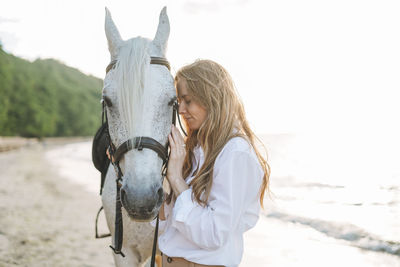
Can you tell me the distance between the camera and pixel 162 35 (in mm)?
2021

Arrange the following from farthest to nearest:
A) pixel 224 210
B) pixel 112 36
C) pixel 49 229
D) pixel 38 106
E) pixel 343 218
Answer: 1. pixel 38 106
2. pixel 343 218
3. pixel 49 229
4. pixel 112 36
5. pixel 224 210

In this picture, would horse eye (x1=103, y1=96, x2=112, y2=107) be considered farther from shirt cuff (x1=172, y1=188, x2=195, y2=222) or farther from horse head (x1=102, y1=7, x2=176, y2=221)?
shirt cuff (x1=172, y1=188, x2=195, y2=222)

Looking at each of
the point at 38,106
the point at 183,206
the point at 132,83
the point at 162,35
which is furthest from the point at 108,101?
the point at 38,106

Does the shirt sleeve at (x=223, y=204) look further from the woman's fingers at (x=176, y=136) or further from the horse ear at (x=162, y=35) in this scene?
the horse ear at (x=162, y=35)

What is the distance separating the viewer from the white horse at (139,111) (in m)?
1.54

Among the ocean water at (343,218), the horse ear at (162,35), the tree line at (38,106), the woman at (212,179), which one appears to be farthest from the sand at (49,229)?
the tree line at (38,106)

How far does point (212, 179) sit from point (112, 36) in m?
1.13

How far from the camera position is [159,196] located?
159cm

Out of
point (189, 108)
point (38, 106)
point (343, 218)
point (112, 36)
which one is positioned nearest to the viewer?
point (189, 108)

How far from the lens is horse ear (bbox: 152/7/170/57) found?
6.40ft

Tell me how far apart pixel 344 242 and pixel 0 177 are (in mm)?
13709

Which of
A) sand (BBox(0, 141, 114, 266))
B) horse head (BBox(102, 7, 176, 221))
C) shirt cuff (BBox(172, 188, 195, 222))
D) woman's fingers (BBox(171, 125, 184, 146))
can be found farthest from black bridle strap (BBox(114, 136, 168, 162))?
sand (BBox(0, 141, 114, 266))

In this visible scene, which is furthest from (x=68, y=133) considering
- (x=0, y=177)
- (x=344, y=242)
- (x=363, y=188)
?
(x=344, y=242)

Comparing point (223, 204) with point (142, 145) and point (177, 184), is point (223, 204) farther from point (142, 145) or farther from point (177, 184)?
point (142, 145)
